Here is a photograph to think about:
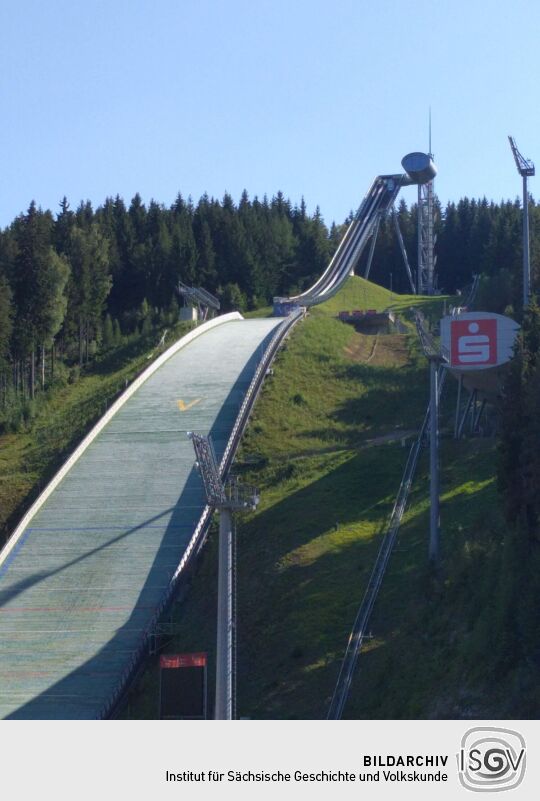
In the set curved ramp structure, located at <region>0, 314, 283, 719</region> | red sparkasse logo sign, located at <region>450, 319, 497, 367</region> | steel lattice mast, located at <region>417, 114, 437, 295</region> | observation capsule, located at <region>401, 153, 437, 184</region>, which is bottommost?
curved ramp structure, located at <region>0, 314, 283, 719</region>

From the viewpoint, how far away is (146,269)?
81062mm

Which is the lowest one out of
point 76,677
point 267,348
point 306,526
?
point 76,677

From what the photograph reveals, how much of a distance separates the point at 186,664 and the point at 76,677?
15.6 ft

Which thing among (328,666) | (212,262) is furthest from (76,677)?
(212,262)

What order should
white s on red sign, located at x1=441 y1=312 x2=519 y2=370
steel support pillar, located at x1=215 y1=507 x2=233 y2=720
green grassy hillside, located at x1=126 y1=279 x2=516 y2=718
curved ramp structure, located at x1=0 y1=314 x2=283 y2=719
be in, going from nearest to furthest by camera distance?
steel support pillar, located at x1=215 y1=507 x2=233 y2=720, green grassy hillside, located at x1=126 y1=279 x2=516 y2=718, curved ramp structure, located at x1=0 y1=314 x2=283 y2=719, white s on red sign, located at x1=441 y1=312 x2=519 y2=370

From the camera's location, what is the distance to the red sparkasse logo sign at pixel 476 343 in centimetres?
3903

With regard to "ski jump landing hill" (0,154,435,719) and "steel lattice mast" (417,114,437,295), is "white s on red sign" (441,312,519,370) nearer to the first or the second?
"ski jump landing hill" (0,154,435,719)

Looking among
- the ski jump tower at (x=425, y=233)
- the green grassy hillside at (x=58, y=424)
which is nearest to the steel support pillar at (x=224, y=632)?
the green grassy hillside at (x=58, y=424)

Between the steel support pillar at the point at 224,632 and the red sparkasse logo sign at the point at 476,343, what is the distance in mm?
15158

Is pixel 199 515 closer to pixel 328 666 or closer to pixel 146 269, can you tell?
pixel 328 666

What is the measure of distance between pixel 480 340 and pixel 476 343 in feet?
0.49

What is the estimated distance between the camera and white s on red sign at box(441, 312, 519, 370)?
38.9m
